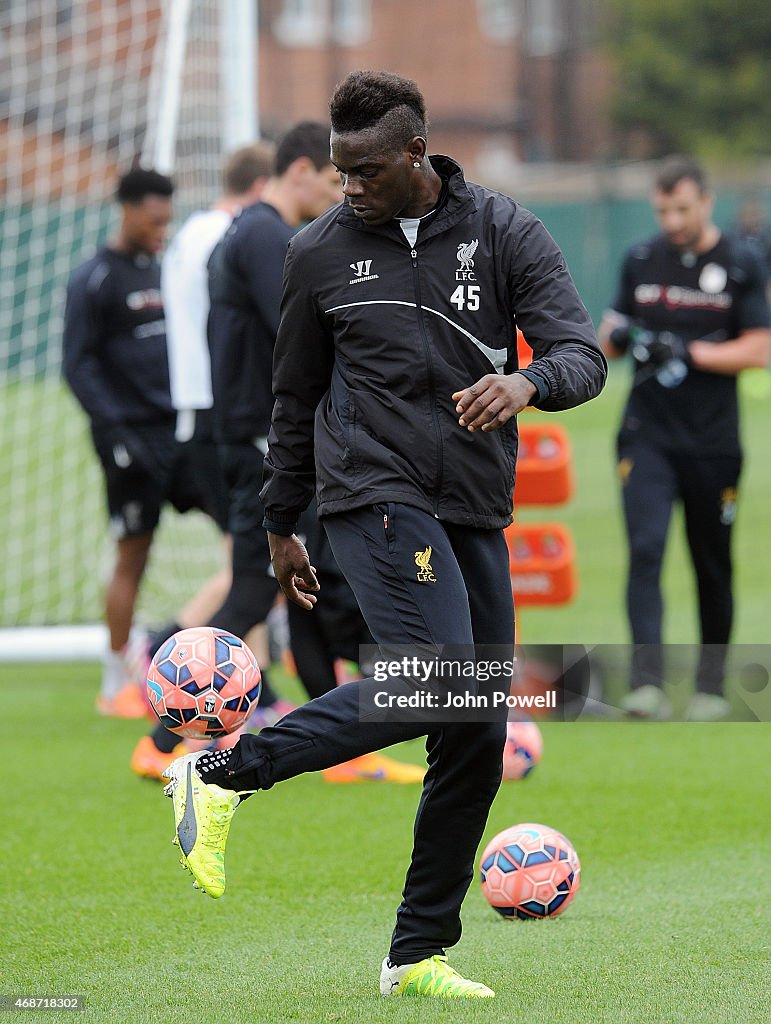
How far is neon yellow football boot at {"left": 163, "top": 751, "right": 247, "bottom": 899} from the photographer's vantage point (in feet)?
12.3

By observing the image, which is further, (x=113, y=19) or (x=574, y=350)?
(x=113, y=19)

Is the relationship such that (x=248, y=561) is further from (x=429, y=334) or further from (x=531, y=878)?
(x=429, y=334)

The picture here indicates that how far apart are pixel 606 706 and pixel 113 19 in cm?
703

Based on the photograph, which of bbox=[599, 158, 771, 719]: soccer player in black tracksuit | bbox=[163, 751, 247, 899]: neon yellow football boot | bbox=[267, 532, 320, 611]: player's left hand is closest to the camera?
bbox=[163, 751, 247, 899]: neon yellow football boot

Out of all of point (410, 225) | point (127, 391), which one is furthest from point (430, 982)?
point (127, 391)

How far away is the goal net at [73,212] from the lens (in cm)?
1073

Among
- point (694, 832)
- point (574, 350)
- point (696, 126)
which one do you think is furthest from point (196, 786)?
point (696, 126)

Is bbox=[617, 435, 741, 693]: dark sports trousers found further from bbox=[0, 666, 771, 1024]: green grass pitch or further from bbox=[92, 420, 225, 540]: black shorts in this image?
bbox=[92, 420, 225, 540]: black shorts

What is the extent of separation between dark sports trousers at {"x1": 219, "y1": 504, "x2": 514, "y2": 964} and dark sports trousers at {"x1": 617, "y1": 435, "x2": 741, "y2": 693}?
166 inches

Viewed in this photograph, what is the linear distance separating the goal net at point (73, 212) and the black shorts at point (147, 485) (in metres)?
2.09

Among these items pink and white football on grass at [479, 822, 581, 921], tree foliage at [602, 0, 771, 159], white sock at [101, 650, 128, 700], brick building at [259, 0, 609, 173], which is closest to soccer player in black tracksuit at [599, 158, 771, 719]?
white sock at [101, 650, 128, 700]

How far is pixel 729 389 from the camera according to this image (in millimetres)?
8406

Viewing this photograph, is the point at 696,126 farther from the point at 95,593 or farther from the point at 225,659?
the point at 225,659

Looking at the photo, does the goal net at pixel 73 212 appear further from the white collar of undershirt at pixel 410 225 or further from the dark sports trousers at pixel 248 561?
the white collar of undershirt at pixel 410 225
